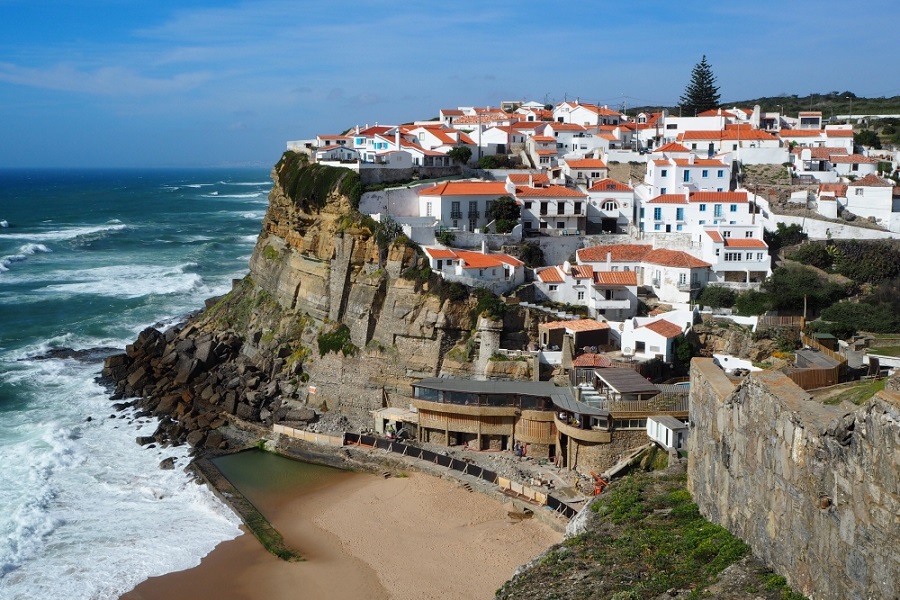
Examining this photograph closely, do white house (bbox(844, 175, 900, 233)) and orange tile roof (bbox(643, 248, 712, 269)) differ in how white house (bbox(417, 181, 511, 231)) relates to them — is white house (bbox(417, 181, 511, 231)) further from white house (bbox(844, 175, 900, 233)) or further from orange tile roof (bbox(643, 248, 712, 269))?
white house (bbox(844, 175, 900, 233))

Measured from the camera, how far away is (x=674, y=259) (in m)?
36.9

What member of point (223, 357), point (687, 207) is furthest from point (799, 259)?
point (223, 357)

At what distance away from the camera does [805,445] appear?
452 inches

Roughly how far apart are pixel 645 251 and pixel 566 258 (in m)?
3.75

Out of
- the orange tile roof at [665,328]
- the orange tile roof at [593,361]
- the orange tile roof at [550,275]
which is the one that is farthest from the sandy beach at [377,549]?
the orange tile roof at [550,275]

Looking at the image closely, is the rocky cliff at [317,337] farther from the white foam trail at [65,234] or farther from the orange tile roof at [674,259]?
the white foam trail at [65,234]

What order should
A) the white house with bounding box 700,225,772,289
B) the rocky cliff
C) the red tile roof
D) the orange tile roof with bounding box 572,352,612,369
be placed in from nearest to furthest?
1. the orange tile roof with bounding box 572,352,612,369
2. the rocky cliff
3. the white house with bounding box 700,225,772,289
4. the red tile roof

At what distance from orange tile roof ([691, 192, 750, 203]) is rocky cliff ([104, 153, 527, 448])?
12211 mm

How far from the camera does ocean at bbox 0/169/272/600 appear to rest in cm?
2480

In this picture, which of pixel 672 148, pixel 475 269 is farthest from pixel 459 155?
pixel 475 269

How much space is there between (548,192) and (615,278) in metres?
7.19

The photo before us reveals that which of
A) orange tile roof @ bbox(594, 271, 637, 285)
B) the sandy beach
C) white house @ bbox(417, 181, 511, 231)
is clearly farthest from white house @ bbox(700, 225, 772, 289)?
the sandy beach

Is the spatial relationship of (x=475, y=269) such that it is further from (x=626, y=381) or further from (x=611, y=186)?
(x=611, y=186)

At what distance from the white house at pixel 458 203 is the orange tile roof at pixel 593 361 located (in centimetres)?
1127
